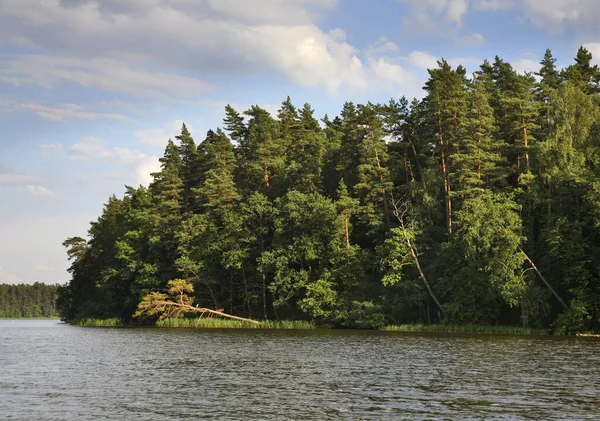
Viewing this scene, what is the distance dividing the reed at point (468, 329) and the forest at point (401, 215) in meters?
1.06

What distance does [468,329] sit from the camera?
63500mm

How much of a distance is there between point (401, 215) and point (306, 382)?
44.0 m

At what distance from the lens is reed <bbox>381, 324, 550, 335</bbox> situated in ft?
196

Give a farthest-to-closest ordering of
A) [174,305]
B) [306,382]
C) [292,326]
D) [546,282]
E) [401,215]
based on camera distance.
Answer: [174,305], [292,326], [401,215], [546,282], [306,382]

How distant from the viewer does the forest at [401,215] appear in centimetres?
5991

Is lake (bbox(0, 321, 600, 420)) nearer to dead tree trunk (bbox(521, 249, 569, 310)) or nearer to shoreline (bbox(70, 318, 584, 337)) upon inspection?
shoreline (bbox(70, 318, 584, 337))

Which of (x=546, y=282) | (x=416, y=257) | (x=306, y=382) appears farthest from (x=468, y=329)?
(x=306, y=382)

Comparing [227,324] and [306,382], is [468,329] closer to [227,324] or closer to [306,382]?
[227,324]

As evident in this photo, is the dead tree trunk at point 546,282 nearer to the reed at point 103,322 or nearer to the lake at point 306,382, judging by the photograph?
the lake at point 306,382

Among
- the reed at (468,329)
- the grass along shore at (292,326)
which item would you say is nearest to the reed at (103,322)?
the grass along shore at (292,326)

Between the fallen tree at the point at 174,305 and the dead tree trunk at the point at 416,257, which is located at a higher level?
the dead tree trunk at the point at 416,257

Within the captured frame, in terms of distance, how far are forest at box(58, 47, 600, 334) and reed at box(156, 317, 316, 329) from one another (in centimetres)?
234

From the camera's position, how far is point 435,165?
7156 centimetres

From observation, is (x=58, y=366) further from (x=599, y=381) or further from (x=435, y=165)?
(x=435, y=165)
